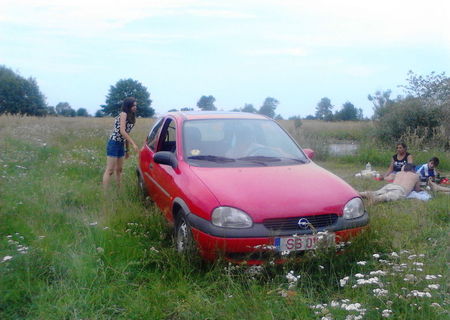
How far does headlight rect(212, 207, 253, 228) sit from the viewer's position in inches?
153

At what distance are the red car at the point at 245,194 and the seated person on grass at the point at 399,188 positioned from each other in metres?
2.06

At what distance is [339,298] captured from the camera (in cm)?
347

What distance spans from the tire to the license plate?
745 mm

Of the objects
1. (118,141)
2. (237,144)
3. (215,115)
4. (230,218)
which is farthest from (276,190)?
(118,141)

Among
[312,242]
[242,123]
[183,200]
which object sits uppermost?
[242,123]

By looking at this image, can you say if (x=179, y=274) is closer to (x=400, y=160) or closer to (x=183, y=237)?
(x=183, y=237)

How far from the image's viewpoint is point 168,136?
6.05m

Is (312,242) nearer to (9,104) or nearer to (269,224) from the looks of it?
(269,224)

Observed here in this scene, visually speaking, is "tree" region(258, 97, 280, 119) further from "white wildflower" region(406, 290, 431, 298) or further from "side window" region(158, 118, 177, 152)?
"white wildflower" region(406, 290, 431, 298)

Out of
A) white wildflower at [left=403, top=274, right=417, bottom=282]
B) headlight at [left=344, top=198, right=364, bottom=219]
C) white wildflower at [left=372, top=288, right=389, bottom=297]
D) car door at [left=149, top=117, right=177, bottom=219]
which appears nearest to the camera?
white wildflower at [left=372, top=288, right=389, bottom=297]

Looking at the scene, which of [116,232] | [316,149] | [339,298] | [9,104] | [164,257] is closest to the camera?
[339,298]

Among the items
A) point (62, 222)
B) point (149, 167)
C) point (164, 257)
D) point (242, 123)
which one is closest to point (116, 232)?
point (164, 257)

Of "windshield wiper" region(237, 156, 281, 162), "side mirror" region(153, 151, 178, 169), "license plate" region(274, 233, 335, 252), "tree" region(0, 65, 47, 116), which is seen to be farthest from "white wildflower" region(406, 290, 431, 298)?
"tree" region(0, 65, 47, 116)

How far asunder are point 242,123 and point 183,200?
1671 mm
